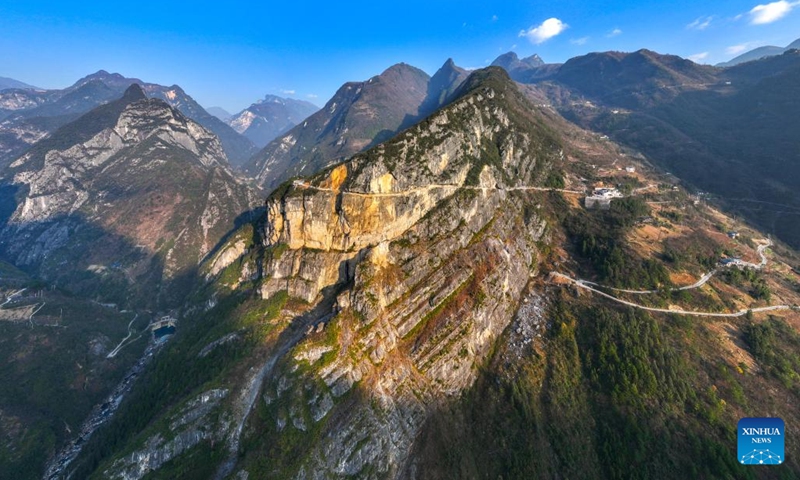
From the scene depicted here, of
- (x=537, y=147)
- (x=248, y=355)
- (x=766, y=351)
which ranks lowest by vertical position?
(x=766, y=351)

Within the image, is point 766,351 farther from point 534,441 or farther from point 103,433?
point 103,433

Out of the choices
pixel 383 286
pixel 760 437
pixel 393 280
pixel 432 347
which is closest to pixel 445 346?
pixel 432 347

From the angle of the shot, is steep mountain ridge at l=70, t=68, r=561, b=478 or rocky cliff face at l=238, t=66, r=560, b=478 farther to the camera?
rocky cliff face at l=238, t=66, r=560, b=478

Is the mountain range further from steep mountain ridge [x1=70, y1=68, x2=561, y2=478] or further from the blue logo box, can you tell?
the blue logo box

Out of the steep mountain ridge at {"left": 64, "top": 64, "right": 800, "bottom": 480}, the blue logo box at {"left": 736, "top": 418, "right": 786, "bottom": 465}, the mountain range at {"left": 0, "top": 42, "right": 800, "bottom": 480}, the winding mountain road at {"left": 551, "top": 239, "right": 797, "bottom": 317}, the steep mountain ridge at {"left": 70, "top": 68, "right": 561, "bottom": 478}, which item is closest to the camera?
the blue logo box at {"left": 736, "top": 418, "right": 786, "bottom": 465}

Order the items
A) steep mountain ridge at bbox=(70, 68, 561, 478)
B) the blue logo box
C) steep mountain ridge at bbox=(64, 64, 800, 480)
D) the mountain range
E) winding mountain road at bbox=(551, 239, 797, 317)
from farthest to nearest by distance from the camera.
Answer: winding mountain road at bbox=(551, 239, 797, 317) → the mountain range → steep mountain ridge at bbox=(64, 64, 800, 480) → steep mountain ridge at bbox=(70, 68, 561, 478) → the blue logo box

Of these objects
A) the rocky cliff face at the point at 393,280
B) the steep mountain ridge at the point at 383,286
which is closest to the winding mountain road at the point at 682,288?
the rocky cliff face at the point at 393,280

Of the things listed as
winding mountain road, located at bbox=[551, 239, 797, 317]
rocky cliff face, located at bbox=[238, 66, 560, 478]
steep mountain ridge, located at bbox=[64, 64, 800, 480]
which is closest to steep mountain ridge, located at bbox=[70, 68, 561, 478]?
rocky cliff face, located at bbox=[238, 66, 560, 478]

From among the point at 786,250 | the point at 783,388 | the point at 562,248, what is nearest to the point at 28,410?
the point at 562,248

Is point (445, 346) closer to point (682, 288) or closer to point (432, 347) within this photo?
point (432, 347)
